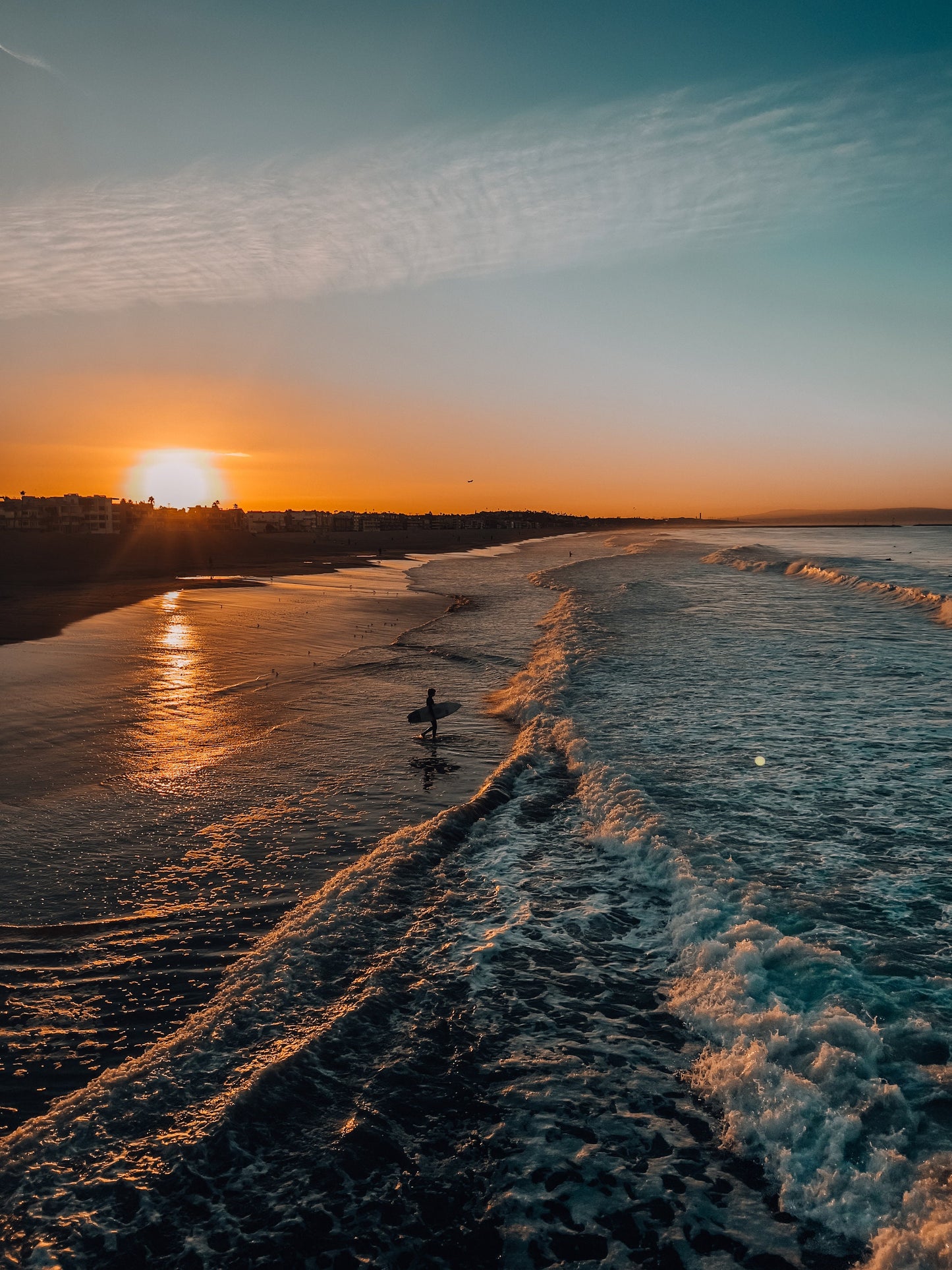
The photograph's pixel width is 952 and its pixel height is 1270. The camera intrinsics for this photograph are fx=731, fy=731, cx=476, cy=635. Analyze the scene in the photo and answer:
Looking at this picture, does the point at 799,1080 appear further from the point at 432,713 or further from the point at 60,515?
the point at 60,515

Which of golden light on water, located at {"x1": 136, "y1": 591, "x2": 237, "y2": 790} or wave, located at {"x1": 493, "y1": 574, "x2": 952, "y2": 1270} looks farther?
golden light on water, located at {"x1": 136, "y1": 591, "x2": 237, "y2": 790}

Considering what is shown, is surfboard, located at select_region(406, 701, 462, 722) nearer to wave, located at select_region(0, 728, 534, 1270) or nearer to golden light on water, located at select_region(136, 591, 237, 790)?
golden light on water, located at select_region(136, 591, 237, 790)

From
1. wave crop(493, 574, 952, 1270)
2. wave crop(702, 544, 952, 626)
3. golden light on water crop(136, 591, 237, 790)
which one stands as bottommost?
wave crop(493, 574, 952, 1270)

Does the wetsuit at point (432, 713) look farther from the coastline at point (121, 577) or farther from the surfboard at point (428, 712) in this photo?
the coastline at point (121, 577)

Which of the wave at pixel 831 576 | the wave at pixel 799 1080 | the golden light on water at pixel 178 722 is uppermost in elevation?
the wave at pixel 831 576

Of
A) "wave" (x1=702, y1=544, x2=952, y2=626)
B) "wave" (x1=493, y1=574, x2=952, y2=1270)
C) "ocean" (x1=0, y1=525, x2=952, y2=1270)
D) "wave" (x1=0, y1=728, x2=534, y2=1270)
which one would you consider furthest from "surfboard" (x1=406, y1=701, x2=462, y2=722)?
"wave" (x1=702, y1=544, x2=952, y2=626)

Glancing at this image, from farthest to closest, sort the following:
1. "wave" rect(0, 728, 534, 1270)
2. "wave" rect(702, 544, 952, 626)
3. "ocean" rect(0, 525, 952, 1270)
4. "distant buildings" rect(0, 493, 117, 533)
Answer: "distant buildings" rect(0, 493, 117, 533), "wave" rect(702, 544, 952, 626), "ocean" rect(0, 525, 952, 1270), "wave" rect(0, 728, 534, 1270)

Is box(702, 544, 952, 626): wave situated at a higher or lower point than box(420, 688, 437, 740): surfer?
higher

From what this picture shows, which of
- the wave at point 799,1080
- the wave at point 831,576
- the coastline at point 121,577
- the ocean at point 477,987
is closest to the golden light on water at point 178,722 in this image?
the ocean at point 477,987
